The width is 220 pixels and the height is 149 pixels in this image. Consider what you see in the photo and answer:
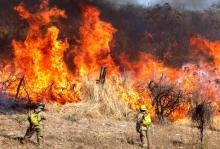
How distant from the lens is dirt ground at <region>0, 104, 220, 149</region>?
19.8m

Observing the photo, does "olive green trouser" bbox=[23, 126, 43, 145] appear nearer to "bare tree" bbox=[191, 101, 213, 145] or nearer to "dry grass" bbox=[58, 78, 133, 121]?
"dry grass" bbox=[58, 78, 133, 121]

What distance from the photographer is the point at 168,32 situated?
A: 38.6m

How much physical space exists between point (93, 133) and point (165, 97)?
8412 millimetres

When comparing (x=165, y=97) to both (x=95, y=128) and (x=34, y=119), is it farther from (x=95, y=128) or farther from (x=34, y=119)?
(x=34, y=119)

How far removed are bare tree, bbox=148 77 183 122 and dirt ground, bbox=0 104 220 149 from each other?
2.07 m

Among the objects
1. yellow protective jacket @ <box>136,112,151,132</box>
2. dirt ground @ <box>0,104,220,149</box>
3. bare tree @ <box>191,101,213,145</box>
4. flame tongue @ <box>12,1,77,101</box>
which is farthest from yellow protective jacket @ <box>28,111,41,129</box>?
flame tongue @ <box>12,1,77,101</box>

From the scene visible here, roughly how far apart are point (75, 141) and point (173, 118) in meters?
10.4

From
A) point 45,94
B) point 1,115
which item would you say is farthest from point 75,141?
point 45,94

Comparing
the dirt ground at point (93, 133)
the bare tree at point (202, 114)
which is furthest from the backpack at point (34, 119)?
the bare tree at point (202, 114)

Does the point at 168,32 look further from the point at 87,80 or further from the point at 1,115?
the point at 1,115

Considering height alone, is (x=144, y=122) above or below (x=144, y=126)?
above

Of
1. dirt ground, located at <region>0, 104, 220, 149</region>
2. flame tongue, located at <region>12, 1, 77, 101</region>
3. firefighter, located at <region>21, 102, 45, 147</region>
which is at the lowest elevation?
dirt ground, located at <region>0, 104, 220, 149</region>

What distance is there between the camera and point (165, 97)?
96.8 feet

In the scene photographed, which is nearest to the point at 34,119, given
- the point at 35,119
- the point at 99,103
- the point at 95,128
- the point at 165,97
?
the point at 35,119
